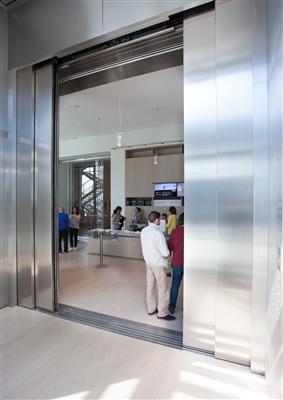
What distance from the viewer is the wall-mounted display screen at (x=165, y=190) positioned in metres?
7.58

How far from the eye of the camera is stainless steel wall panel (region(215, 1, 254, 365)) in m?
2.20

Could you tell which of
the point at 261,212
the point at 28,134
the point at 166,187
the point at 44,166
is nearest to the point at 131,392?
the point at 261,212

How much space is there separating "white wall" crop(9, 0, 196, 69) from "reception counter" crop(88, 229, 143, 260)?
4288 mm

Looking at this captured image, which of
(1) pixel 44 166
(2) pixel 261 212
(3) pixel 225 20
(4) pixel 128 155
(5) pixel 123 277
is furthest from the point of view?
(4) pixel 128 155

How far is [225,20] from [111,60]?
1.64m

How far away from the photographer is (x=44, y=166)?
11.1ft

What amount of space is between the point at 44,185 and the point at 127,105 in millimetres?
3642

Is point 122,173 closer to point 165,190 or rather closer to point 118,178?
point 118,178

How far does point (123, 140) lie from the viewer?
8.45 meters

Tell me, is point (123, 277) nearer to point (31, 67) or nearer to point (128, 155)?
point (31, 67)

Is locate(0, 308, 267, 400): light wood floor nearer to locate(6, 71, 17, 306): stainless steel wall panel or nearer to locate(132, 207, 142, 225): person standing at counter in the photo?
locate(6, 71, 17, 306): stainless steel wall panel

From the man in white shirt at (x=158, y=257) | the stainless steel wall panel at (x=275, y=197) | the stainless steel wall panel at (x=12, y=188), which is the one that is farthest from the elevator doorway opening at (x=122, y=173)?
the stainless steel wall panel at (x=275, y=197)

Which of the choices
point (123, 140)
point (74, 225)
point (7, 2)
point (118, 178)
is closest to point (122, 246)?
point (74, 225)

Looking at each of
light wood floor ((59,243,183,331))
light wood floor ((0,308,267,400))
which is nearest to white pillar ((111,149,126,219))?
light wood floor ((59,243,183,331))
